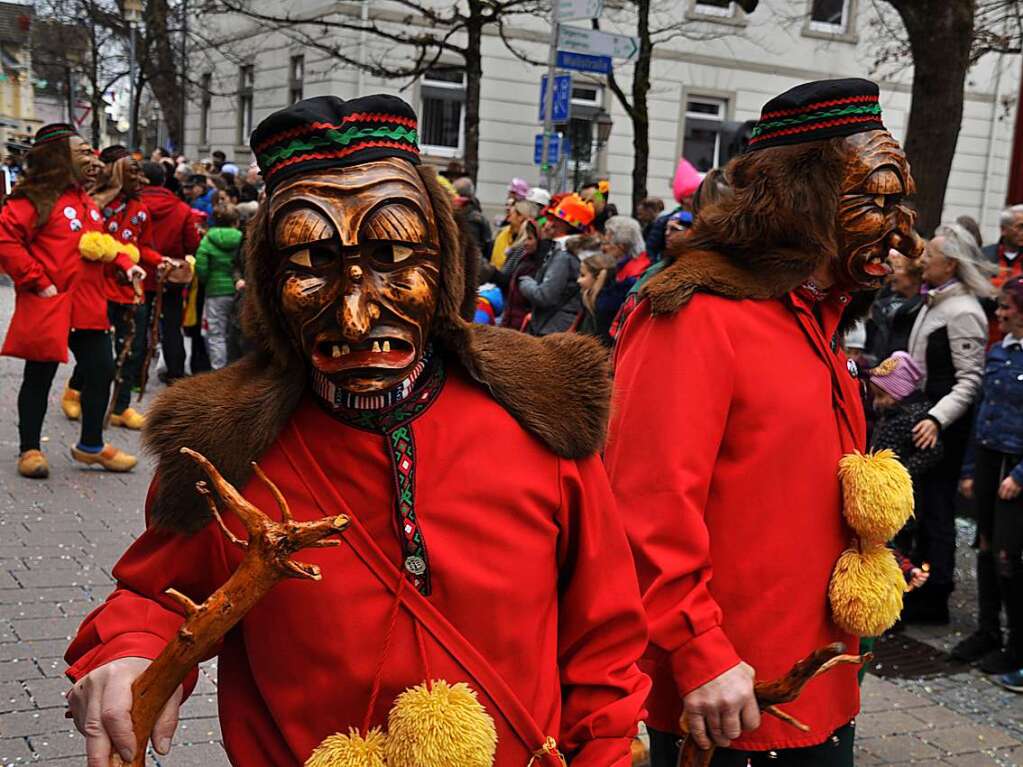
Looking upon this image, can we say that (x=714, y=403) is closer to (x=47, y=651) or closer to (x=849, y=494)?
(x=849, y=494)

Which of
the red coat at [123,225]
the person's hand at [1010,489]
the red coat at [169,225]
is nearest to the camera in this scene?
the person's hand at [1010,489]

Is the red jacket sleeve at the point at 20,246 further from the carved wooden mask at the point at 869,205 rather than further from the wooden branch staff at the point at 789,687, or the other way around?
the wooden branch staff at the point at 789,687

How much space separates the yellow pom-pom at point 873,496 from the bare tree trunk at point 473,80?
15.0 metres

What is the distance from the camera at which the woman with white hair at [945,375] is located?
6129 millimetres

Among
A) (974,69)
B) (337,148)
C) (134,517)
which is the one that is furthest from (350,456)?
(974,69)

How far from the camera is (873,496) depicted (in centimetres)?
256

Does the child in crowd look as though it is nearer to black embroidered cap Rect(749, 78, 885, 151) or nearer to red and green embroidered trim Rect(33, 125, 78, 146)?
red and green embroidered trim Rect(33, 125, 78, 146)

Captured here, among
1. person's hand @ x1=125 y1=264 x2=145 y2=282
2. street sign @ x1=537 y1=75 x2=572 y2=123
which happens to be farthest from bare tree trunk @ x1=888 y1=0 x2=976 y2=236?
person's hand @ x1=125 y1=264 x2=145 y2=282

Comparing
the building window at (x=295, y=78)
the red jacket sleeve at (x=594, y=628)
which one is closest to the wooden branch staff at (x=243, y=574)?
the red jacket sleeve at (x=594, y=628)

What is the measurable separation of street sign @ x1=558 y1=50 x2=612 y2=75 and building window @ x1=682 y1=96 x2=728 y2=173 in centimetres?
1475

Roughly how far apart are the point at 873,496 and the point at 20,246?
19.5 feet

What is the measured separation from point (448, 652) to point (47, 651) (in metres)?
3.35

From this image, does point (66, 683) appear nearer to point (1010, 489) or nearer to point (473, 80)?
point (1010, 489)

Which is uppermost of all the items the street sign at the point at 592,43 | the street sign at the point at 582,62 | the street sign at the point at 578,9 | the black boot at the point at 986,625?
the street sign at the point at 578,9
